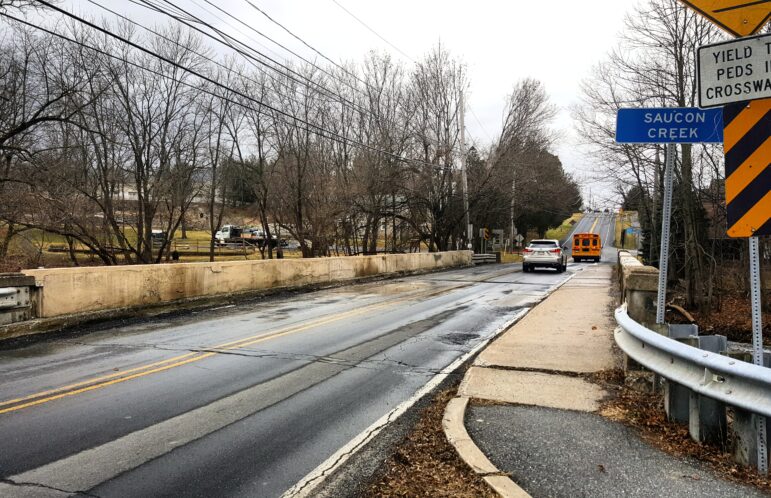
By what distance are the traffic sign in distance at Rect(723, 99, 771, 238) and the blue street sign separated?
102cm

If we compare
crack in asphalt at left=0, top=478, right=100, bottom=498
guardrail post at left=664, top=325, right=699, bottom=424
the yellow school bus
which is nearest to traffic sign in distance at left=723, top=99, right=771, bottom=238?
guardrail post at left=664, top=325, right=699, bottom=424

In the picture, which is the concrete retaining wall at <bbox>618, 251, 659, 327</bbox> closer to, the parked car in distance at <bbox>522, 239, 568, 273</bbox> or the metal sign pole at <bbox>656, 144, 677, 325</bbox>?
the metal sign pole at <bbox>656, 144, 677, 325</bbox>

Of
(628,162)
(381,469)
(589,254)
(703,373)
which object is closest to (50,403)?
(381,469)

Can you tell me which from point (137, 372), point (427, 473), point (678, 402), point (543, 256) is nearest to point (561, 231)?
point (543, 256)

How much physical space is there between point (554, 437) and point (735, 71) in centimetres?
318

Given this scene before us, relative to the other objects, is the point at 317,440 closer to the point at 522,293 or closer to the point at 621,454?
the point at 621,454

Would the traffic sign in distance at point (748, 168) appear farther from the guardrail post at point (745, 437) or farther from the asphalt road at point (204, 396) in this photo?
the asphalt road at point (204, 396)

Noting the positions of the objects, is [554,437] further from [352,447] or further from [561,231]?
[561,231]

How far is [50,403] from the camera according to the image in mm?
5387

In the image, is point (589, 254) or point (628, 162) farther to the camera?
point (589, 254)

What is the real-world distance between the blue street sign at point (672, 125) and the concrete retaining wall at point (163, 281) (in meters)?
10.1

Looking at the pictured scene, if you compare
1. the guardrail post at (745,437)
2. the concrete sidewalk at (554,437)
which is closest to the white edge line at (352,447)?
the concrete sidewalk at (554,437)

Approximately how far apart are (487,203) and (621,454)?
38.4 meters

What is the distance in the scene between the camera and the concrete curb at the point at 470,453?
3.36 meters
